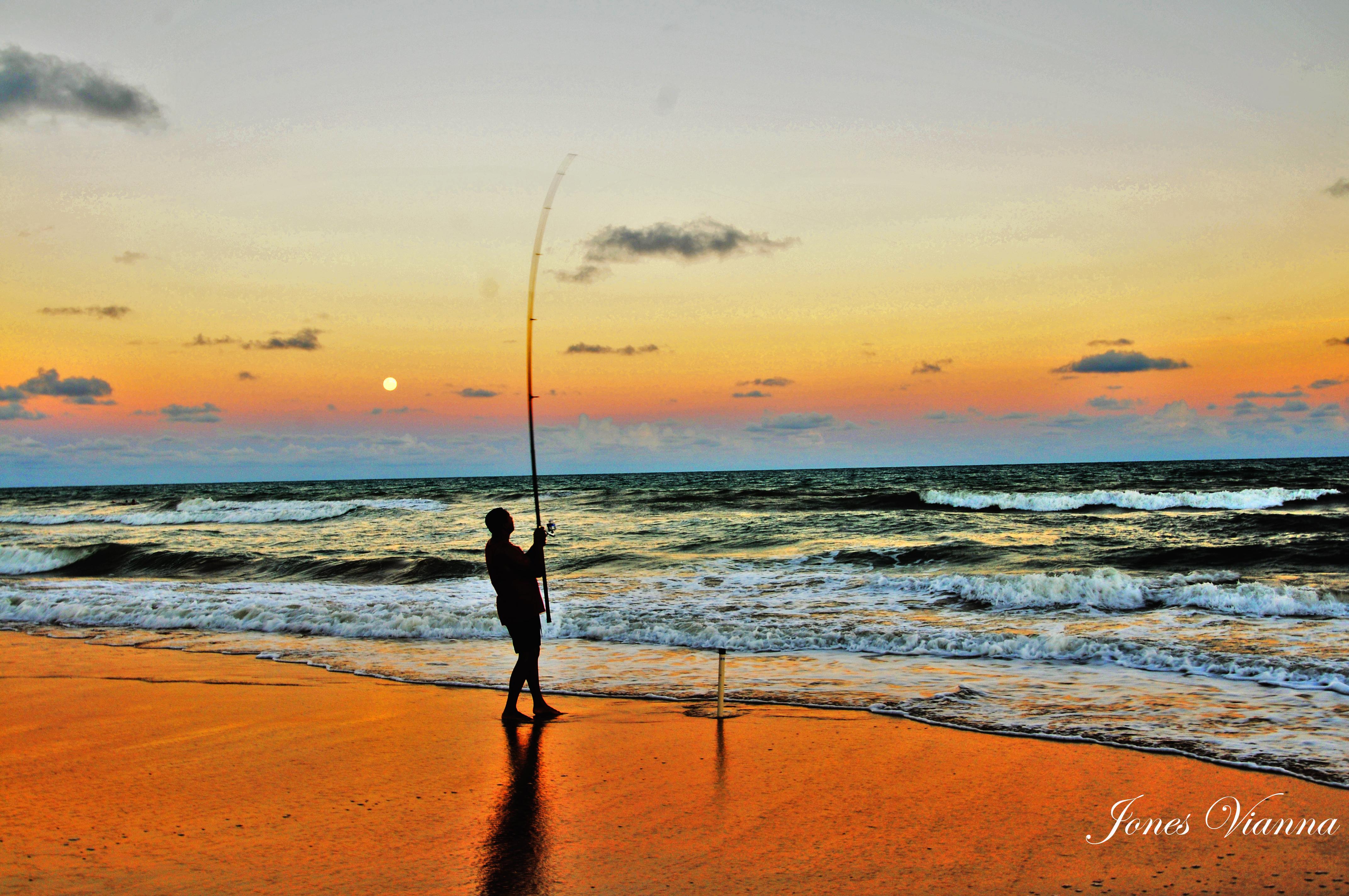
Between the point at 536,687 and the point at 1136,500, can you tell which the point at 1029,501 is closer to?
the point at 1136,500

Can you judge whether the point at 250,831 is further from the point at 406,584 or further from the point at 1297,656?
the point at 406,584

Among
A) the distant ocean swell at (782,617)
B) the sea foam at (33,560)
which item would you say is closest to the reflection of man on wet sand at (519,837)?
the distant ocean swell at (782,617)

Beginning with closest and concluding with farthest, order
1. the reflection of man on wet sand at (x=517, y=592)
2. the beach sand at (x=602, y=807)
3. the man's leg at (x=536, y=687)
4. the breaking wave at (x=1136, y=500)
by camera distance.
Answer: the beach sand at (x=602, y=807) → the reflection of man on wet sand at (x=517, y=592) → the man's leg at (x=536, y=687) → the breaking wave at (x=1136, y=500)

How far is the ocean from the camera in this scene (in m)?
7.23

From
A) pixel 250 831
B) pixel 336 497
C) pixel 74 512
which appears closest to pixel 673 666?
pixel 250 831

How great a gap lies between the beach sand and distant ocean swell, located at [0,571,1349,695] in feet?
11.1

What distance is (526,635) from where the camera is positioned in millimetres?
6621

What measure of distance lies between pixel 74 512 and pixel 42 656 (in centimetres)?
4662

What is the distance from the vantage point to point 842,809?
460 centimetres

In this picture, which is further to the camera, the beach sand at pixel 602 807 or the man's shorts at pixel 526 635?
the man's shorts at pixel 526 635

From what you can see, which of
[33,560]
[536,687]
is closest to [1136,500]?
[536,687]

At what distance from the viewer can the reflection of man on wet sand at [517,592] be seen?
6.50m

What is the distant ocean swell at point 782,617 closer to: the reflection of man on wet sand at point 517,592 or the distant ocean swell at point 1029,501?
the reflection of man on wet sand at point 517,592

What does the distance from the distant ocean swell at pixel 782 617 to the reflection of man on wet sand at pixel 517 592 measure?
159 inches
